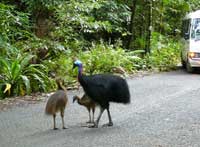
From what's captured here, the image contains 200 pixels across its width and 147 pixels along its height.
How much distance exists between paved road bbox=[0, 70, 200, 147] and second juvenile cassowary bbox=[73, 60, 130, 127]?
1.67 feet

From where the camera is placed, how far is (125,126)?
927cm

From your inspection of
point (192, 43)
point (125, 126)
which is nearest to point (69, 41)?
point (192, 43)

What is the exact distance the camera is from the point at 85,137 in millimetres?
8438

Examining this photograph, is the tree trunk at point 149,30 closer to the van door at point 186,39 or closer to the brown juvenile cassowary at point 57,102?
the van door at point 186,39

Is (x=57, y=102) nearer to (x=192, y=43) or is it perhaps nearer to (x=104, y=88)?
(x=104, y=88)

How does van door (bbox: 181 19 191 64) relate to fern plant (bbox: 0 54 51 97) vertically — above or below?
above

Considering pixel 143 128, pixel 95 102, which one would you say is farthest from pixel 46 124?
pixel 143 128

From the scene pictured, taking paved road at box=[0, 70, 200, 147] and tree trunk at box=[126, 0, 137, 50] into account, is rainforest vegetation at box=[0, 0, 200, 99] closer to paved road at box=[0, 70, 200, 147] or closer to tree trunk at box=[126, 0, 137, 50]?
tree trunk at box=[126, 0, 137, 50]

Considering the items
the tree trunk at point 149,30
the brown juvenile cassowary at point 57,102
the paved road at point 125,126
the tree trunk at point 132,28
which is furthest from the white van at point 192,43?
the brown juvenile cassowary at point 57,102

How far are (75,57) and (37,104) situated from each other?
549 cm

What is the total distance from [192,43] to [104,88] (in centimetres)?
1117

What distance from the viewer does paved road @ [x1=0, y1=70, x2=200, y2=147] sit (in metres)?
8.10

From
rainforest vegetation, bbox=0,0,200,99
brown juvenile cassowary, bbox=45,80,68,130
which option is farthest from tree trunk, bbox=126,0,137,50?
brown juvenile cassowary, bbox=45,80,68,130

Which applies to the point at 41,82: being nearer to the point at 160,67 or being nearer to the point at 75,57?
the point at 75,57
